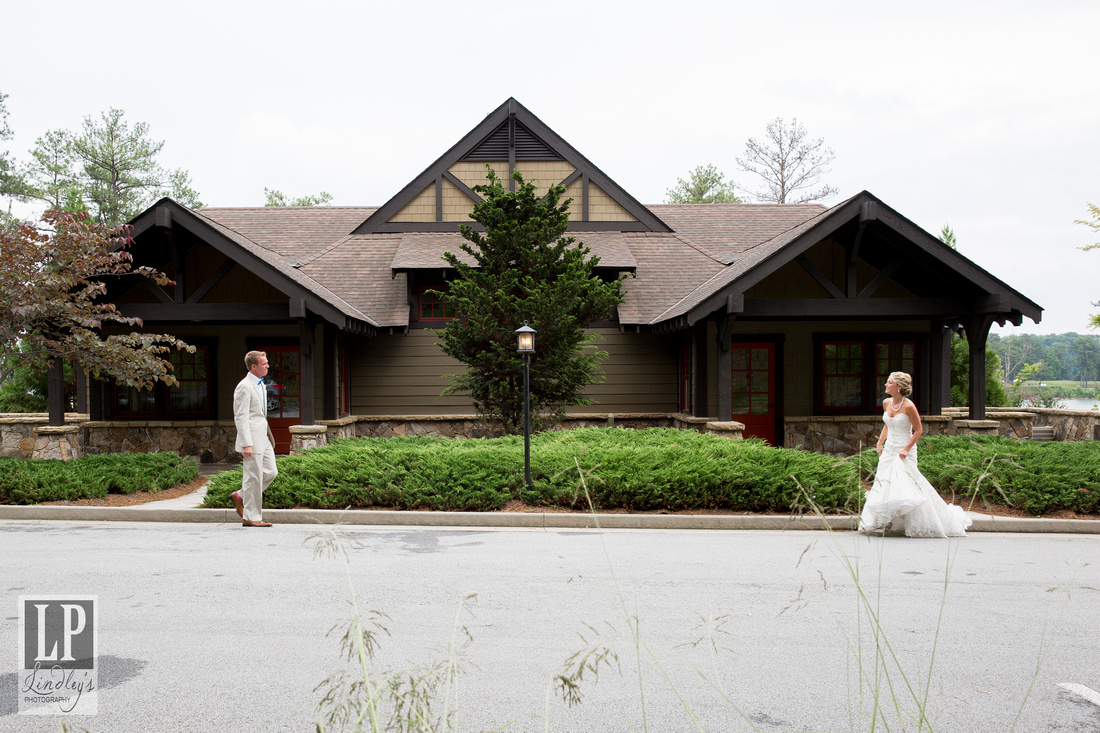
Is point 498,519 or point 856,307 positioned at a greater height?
point 856,307

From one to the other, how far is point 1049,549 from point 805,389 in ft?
27.9

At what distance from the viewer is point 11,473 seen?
9.17 meters

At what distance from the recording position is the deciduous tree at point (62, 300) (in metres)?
9.70

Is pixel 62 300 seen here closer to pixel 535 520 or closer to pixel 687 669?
pixel 535 520

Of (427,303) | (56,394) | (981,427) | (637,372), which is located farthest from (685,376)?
(56,394)

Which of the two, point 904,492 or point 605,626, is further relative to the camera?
point 904,492

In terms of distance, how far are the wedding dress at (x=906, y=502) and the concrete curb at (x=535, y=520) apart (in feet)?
2.25

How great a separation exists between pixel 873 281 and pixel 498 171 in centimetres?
885

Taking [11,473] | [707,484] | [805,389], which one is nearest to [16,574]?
[11,473]

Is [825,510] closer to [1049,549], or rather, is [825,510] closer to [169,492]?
[1049,549]

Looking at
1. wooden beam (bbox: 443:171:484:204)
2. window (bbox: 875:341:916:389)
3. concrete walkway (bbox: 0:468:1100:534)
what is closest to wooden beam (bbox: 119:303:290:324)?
concrete walkway (bbox: 0:468:1100:534)

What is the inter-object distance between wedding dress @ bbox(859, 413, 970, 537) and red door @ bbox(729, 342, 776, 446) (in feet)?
26.0

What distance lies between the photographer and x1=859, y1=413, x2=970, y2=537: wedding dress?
7.19 metres

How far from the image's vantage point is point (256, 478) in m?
7.84
